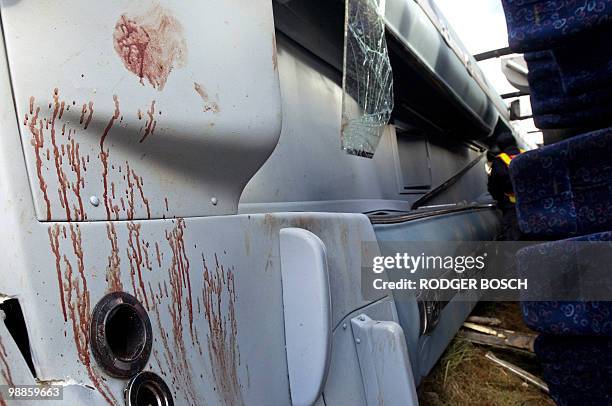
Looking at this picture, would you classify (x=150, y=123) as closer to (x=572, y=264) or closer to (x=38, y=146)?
(x=38, y=146)

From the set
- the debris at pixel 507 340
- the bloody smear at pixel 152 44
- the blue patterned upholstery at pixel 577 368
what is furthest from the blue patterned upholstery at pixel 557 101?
the bloody smear at pixel 152 44

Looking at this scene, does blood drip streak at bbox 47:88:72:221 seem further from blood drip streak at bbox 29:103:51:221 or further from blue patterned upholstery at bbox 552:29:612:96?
blue patterned upholstery at bbox 552:29:612:96

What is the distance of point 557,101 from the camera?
1388mm

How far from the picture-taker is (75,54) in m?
0.50

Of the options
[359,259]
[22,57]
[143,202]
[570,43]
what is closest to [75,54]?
[22,57]

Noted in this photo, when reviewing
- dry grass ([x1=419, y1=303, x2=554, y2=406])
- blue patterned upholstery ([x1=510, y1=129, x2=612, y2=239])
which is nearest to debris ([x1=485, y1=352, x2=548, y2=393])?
dry grass ([x1=419, y1=303, x2=554, y2=406])

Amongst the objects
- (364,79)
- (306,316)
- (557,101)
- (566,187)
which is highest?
(364,79)

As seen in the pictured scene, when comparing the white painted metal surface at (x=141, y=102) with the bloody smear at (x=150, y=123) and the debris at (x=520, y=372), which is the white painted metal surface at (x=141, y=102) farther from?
the debris at (x=520, y=372)

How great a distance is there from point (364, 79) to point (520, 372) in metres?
1.27

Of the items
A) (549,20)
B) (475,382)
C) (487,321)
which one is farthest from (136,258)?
(487,321)

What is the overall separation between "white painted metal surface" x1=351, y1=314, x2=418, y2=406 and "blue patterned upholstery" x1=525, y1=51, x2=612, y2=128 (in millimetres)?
945

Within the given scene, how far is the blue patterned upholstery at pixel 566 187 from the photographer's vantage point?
1258 millimetres

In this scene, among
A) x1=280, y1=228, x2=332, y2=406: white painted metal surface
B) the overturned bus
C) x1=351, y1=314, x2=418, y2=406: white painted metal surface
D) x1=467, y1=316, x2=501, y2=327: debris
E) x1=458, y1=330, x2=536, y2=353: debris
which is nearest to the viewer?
the overturned bus

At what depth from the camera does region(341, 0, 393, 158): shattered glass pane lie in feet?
4.26
